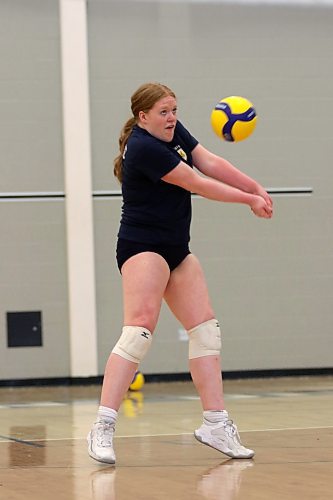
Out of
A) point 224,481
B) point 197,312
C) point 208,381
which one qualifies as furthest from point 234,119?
point 224,481

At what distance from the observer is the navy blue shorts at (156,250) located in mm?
5199

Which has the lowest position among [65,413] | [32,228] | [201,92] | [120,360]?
[65,413]

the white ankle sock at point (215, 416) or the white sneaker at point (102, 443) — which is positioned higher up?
the white ankle sock at point (215, 416)

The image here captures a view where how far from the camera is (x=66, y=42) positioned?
11.6 m

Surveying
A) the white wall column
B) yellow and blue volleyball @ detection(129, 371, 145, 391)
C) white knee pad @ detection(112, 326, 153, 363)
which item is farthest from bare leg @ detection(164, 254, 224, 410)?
the white wall column

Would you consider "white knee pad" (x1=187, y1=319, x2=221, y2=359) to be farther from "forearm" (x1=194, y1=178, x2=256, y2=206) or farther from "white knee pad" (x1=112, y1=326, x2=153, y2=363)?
"forearm" (x1=194, y1=178, x2=256, y2=206)

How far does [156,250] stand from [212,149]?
6748 mm

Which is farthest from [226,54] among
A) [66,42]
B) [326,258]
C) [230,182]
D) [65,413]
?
[230,182]

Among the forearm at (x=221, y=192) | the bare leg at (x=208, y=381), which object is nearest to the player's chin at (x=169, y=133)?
the forearm at (x=221, y=192)

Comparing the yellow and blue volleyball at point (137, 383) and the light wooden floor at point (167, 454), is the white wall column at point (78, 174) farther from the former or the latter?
the light wooden floor at point (167, 454)

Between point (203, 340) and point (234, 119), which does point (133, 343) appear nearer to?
point (203, 340)

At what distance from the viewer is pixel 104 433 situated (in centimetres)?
503

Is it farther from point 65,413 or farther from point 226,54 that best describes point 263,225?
point 65,413

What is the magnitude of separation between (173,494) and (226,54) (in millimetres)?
8570
